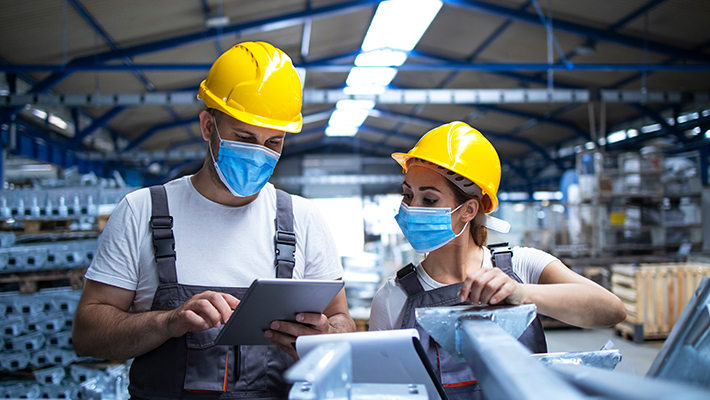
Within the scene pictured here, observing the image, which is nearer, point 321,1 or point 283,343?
point 283,343

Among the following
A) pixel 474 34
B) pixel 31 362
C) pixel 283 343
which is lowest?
pixel 31 362

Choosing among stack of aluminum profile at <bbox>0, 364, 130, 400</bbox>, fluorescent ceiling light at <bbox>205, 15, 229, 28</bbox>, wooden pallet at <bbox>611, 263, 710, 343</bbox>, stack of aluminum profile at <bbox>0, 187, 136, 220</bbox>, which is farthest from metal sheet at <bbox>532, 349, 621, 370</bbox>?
fluorescent ceiling light at <bbox>205, 15, 229, 28</bbox>

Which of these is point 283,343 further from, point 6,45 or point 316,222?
point 6,45

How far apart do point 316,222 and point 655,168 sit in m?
8.75

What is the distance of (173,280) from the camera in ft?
5.15

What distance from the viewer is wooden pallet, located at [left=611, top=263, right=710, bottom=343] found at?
6941mm

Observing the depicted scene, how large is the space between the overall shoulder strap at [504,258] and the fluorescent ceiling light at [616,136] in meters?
13.8

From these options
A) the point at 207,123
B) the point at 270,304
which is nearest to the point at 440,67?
the point at 207,123

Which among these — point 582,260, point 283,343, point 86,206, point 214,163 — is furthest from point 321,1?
point 283,343

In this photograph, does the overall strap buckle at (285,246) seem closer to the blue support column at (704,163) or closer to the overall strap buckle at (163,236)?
the overall strap buckle at (163,236)

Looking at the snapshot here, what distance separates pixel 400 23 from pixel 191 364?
936 centimetres

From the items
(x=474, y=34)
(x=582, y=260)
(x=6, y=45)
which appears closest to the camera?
(x=6, y=45)

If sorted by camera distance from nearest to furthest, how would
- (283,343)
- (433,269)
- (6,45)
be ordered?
(283,343)
(433,269)
(6,45)

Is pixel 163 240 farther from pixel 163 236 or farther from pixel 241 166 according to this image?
pixel 241 166
